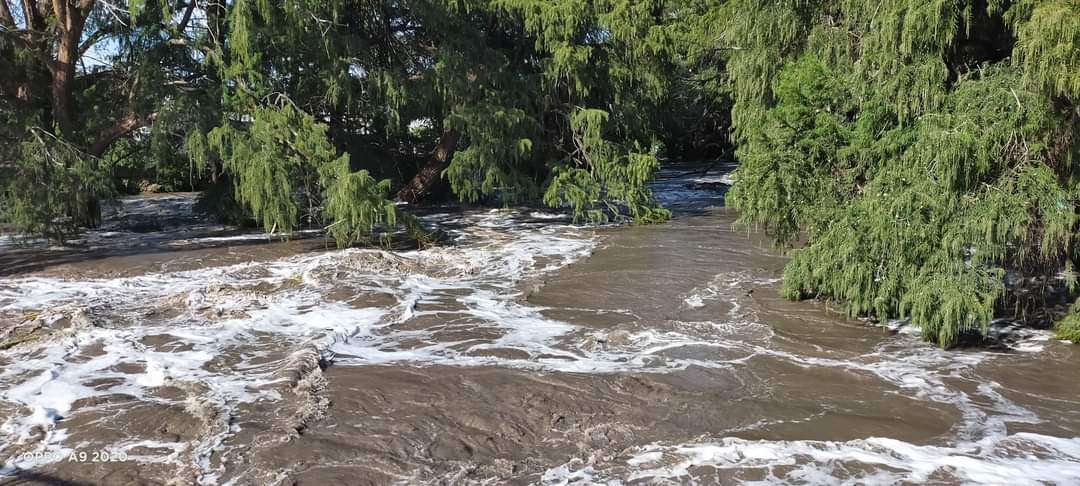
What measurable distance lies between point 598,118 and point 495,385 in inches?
396

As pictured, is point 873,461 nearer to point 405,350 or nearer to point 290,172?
point 405,350

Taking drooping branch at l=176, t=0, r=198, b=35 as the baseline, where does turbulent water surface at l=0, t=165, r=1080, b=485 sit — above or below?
below

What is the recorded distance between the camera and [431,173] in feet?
64.1

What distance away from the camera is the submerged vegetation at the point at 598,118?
773 centimetres

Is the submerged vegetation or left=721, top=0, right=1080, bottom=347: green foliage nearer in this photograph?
left=721, top=0, right=1080, bottom=347: green foliage

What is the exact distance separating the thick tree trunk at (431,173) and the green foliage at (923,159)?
9867 mm

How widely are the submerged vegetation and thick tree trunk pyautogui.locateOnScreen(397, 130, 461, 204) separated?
0.21 feet

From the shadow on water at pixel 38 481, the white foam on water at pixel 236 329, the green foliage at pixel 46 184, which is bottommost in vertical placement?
the shadow on water at pixel 38 481

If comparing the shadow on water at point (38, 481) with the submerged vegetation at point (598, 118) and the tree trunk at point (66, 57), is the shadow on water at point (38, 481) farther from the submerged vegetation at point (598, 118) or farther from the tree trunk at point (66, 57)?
the tree trunk at point (66, 57)

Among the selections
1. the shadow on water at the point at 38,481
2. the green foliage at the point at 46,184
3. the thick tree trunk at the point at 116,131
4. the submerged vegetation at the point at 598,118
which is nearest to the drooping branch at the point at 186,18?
the submerged vegetation at the point at 598,118

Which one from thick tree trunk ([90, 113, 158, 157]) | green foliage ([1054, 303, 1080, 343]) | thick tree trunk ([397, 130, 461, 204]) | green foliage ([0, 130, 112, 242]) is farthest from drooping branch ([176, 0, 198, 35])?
green foliage ([1054, 303, 1080, 343])

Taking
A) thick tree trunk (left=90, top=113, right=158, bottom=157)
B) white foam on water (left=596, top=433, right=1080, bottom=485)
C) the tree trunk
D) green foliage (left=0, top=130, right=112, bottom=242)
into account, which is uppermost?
the tree trunk

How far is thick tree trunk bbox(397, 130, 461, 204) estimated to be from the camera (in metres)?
18.9

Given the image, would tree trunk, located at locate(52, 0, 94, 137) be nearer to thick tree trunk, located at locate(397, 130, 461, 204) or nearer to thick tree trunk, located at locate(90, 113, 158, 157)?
thick tree trunk, located at locate(90, 113, 158, 157)
